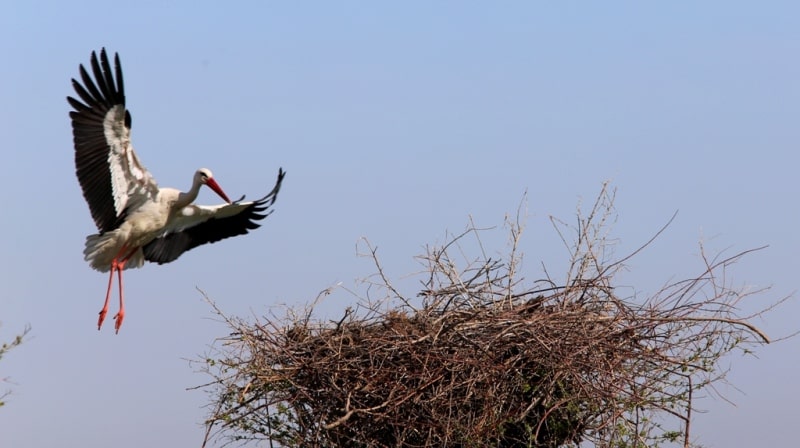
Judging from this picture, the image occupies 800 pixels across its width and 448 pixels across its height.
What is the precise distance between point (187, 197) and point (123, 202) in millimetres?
656

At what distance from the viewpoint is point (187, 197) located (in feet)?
31.3

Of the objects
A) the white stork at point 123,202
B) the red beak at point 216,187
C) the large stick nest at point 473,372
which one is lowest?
the large stick nest at point 473,372

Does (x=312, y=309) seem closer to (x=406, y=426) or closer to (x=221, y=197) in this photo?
(x=406, y=426)

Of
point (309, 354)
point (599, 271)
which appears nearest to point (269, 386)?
point (309, 354)

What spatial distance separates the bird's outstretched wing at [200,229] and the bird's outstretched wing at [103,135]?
0.86 m

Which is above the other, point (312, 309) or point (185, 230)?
point (185, 230)

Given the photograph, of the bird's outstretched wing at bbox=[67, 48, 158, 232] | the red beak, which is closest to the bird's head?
the red beak

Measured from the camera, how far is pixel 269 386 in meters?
6.26

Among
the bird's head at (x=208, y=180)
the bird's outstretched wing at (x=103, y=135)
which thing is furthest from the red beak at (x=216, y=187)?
the bird's outstretched wing at (x=103, y=135)

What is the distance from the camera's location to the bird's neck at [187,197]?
9.54 m

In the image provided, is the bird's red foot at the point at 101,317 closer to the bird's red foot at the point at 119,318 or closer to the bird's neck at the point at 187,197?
the bird's red foot at the point at 119,318

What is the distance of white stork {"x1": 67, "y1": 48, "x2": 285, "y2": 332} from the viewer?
8.70m

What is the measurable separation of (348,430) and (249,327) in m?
0.90

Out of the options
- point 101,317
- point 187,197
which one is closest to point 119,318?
point 101,317
